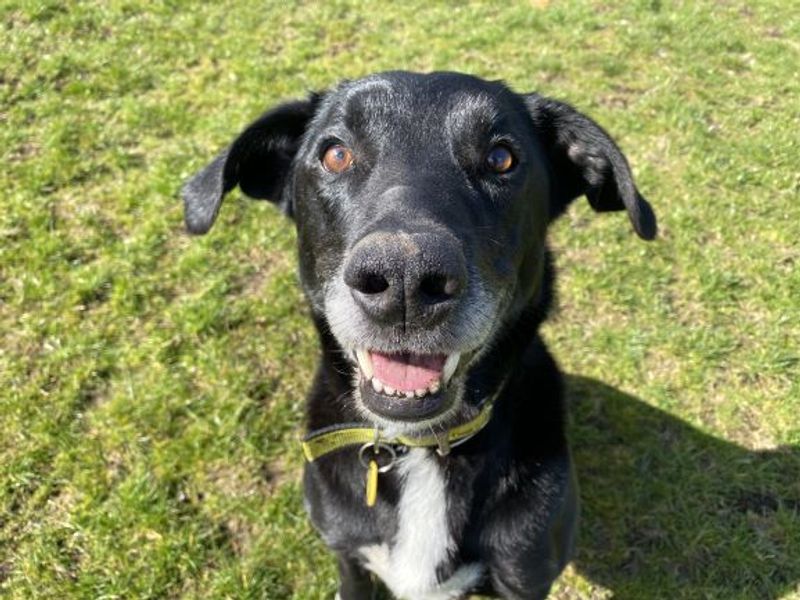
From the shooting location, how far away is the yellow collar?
246 cm

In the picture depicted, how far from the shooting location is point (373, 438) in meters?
2.55

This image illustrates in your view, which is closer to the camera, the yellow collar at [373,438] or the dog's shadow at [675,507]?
the yellow collar at [373,438]

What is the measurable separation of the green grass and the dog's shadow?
0.01m

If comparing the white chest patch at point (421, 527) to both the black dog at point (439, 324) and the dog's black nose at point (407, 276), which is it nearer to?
the black dog at point (439, 324)

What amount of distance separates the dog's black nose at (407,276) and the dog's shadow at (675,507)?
2.21m

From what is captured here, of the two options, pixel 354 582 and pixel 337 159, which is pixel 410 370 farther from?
pixel 354 582

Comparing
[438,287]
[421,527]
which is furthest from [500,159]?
[421,527]

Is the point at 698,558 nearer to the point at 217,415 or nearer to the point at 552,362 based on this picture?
the point at 552,362

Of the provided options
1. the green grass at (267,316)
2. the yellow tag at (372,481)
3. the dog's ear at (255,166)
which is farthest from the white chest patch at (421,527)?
the dog's ear at (255,166)

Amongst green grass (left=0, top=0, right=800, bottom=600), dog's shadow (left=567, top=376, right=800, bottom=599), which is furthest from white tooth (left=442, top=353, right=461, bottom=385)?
dog's shadow (left=567, top=376, right=800, bottom=599)

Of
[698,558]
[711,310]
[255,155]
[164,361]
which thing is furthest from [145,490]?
[711,310]

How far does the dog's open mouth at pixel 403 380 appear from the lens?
2.12 metres

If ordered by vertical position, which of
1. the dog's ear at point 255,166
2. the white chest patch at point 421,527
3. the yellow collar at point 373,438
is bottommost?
the white chest patch at point 421,527

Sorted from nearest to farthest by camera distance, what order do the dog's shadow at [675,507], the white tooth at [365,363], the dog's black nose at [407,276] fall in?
1. the dog's black nose at [407,276]
2. the white tooth at [365,363]
3. the dog's shadow at [675,507]
